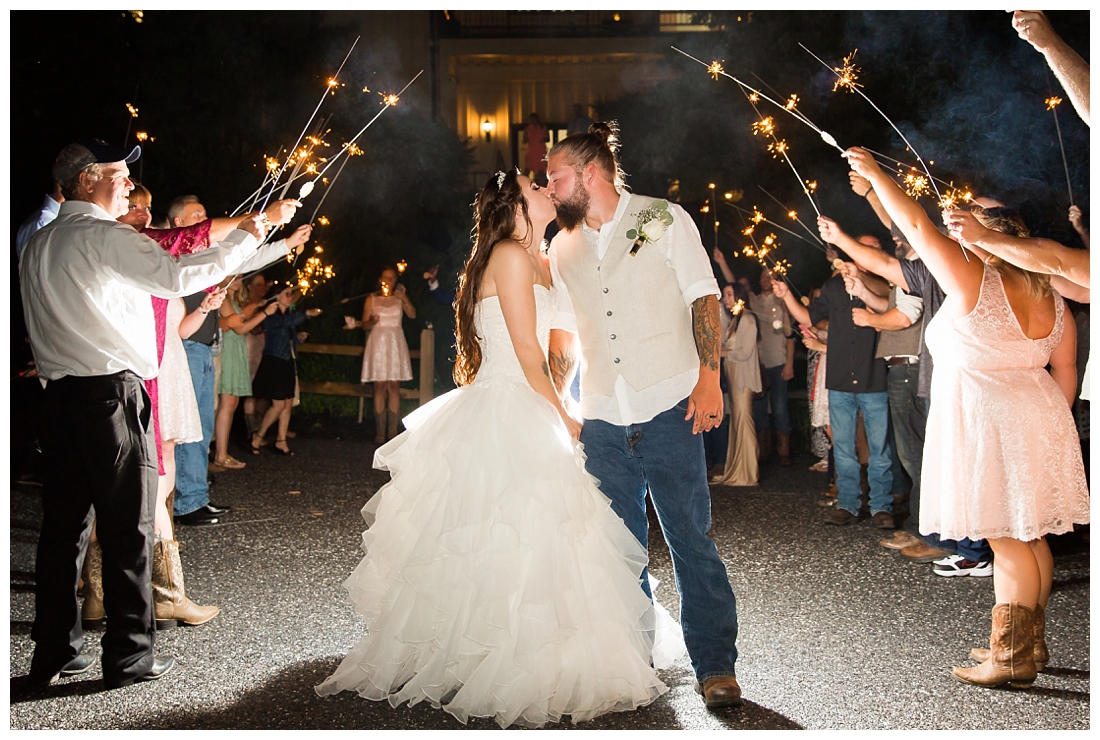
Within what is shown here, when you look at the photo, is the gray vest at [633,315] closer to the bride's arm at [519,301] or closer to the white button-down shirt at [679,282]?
the white button-down shirt at [679,282]

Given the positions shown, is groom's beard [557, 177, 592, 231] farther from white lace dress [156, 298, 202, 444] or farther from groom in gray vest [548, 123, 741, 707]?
white lace dress [156, 298, 202, 444]

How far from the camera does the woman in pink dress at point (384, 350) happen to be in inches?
438

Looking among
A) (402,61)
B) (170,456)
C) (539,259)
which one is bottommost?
(170,456)

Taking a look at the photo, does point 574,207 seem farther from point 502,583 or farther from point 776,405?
point 776,405

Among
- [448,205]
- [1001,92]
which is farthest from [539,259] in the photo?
[448,205]

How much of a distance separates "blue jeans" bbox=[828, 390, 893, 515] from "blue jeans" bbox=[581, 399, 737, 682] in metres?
3.52

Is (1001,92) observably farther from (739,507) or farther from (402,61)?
(402,61)

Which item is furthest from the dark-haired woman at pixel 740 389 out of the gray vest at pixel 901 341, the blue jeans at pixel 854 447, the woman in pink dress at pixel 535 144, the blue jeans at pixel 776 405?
the woman in pink dress at pixel 535 144

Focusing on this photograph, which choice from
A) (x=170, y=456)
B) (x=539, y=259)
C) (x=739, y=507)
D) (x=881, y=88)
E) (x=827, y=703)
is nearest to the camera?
(x=827, y=703)

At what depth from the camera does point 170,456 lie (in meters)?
5.10

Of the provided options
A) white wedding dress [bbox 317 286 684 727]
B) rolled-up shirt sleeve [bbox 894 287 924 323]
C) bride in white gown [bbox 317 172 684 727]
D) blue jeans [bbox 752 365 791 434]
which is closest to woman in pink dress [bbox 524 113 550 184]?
blue jeans [bbox 752 365 791 434]

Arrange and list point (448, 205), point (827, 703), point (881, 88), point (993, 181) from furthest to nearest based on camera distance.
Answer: point (448, 205), point (881, 88), point (993, 181), point (827, 703)

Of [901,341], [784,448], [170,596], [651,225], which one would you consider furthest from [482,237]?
[784,448]

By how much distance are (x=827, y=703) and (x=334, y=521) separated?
416cm
